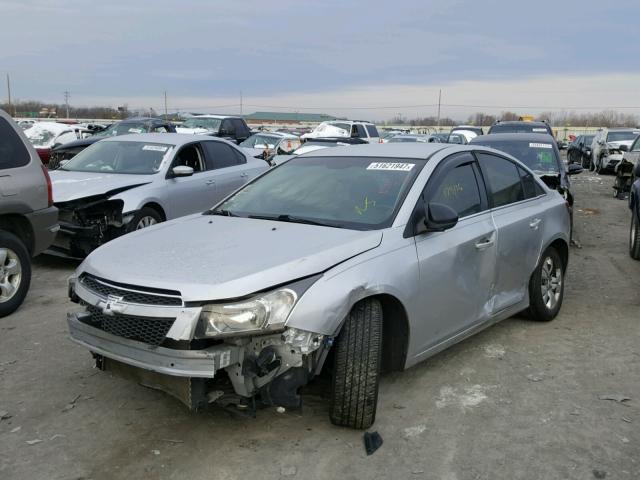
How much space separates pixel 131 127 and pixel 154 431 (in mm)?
17736

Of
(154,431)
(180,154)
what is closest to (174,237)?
(154,431)

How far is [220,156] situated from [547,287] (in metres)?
5.63

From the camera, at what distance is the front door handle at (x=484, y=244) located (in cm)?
449

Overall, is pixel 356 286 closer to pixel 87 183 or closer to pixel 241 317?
pixel 241 317

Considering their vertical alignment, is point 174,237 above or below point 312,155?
below

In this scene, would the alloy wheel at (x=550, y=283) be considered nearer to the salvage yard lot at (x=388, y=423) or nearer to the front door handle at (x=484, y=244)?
the salvage yard lot at (x=388, y=423)

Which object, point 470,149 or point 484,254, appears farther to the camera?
point 470,149

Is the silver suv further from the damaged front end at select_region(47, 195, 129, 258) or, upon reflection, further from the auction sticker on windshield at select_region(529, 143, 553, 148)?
the auction sticker on windshield at select_region(529, 143, 553, 148)

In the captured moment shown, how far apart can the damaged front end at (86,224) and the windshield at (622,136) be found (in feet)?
68.0

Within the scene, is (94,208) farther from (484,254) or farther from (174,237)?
(484,254)

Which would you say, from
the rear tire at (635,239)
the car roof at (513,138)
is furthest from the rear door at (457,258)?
the car roof at (513,138)

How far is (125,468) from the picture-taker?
325 centimetres

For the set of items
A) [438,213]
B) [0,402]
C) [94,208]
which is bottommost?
[0,402]

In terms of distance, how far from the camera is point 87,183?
7848 millimetres
